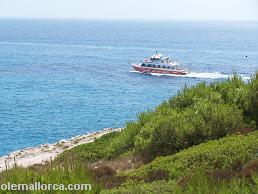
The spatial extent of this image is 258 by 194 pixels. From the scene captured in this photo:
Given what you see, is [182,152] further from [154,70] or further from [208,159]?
[154,70]

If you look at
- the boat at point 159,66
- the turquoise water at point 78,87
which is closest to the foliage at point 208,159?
the turquoise water at point 78,87

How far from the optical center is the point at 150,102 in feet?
200

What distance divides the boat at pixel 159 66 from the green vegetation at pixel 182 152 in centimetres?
6115

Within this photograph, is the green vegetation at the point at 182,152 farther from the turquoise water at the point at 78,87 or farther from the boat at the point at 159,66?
the boat at the point at 159,66

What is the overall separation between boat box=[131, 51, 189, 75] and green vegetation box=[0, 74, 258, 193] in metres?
61.2

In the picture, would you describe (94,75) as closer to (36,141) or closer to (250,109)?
(36,141)

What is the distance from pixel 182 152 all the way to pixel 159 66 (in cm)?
7411

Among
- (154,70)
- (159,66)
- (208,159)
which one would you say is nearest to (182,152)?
(208,159)

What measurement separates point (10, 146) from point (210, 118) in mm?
25676

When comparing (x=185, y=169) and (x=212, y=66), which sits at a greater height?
(x=185, y=169)

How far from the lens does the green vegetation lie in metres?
8.21

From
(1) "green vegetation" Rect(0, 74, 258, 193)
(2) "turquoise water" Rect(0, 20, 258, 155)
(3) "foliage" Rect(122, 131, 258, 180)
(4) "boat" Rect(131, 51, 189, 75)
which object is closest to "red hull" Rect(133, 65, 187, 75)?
(4) "boat" Rect(131, 51, 189, 75)

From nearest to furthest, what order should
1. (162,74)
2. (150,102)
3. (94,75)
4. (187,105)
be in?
(187,105)
(150,102)
(94,75)
(162,74)

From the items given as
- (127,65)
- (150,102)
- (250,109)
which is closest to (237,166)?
(250,109)
